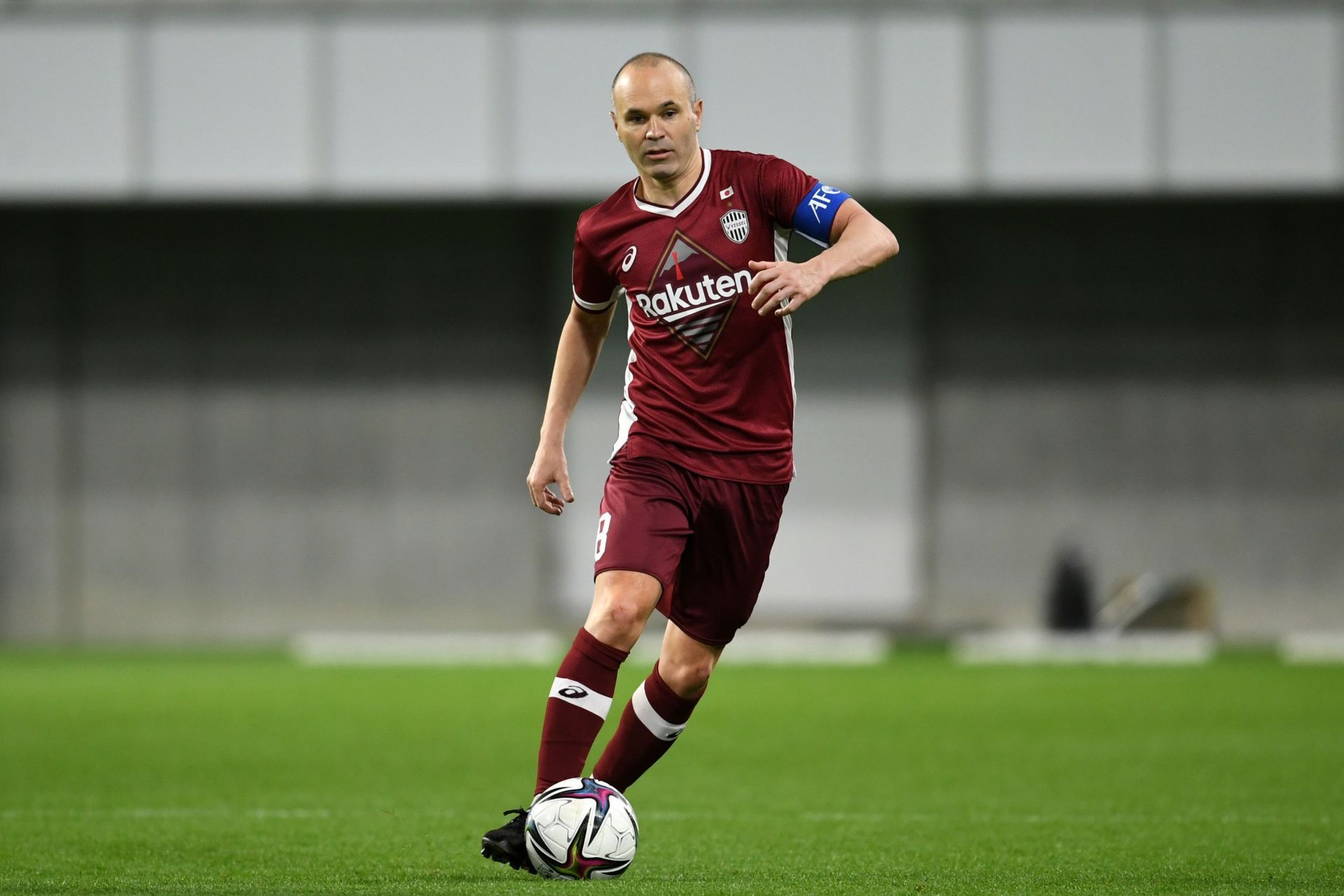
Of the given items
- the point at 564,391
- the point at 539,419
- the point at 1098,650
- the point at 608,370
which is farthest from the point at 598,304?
the point at 539,419

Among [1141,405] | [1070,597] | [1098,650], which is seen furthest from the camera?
[1141,405]

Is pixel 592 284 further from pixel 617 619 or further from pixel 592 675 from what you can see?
pixel 592 675

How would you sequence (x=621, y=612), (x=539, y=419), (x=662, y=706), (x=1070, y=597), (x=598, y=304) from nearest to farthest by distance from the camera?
(x=621, y=612) < (x=662, y=706) < (x=598, y=304) < (x=1070, y=597) < (x=539, y=419)

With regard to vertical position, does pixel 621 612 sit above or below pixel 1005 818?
above

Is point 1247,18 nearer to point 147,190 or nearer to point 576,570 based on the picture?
point 576,570

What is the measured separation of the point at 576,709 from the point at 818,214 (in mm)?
1696

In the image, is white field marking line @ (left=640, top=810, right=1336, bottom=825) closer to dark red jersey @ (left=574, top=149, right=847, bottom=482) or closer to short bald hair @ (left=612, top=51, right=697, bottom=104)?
dark red jersey @ (left=574, top=149, right=847, bottom=482)

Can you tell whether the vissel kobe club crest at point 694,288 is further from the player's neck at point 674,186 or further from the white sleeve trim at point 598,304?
the white sleeve trim at point 598,304

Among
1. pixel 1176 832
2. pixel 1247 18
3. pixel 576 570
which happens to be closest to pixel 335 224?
pixel 576 570

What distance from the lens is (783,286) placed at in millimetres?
5246

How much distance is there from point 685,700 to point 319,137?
1666cm

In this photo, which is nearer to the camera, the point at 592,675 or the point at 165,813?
the point at 592,675

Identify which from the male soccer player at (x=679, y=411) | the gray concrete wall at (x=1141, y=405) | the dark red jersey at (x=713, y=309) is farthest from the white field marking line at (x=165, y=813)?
the gray concrete wall at (x=1141, y=405)

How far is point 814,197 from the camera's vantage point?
19.1 feet
